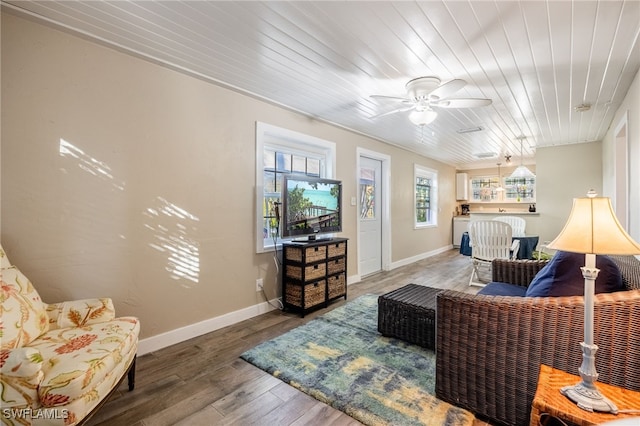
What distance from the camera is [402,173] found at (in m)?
5.64

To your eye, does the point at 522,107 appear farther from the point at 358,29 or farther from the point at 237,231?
the point at 237,231

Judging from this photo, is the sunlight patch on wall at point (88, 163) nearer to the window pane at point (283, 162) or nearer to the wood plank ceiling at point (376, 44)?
the wood plank ceiling at point (376, 44)

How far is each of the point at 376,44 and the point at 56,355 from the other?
8.52 ft

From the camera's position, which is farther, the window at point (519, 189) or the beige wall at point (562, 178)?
the window at point (519, 189)

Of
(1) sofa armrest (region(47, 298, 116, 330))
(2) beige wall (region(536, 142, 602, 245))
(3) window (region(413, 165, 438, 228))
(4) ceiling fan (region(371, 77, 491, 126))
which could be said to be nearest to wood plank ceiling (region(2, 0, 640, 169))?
A: (4) ceiling fan (region(371, 77, 491, 126))

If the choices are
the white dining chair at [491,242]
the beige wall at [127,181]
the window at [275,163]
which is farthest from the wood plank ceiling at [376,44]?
the white dining chair at [491,242]

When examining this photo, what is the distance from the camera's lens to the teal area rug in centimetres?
158

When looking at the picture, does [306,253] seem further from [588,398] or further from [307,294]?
[588,398]

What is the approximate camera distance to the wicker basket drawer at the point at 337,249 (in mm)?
3377

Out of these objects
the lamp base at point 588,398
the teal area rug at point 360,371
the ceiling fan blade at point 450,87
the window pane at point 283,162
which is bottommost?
the teal area rug at point 360,371

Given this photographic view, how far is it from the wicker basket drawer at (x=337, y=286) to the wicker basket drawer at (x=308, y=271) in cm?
22

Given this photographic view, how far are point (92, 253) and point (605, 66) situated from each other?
4333mm

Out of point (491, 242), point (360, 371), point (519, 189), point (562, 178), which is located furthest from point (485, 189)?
point (360, 371)

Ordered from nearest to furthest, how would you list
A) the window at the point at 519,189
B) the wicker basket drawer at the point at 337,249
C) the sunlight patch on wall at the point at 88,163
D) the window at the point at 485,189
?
the sunlight patch on wall at the point at 88,163
the wicker basket drawer at the point at 337,249
the window at the point at 519,189
the window at the point at 485,189
